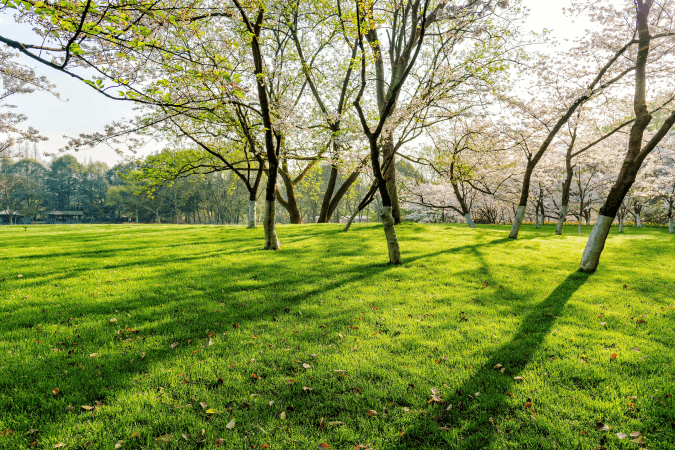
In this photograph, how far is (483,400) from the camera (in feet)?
11.7

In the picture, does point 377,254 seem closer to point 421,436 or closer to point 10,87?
point 421,436

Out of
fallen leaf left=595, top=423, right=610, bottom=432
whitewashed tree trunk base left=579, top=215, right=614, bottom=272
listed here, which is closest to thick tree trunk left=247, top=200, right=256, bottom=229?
whitewashed tree trunk base left=579, top=215, right=614, bottom=272

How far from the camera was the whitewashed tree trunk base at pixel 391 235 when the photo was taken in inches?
372

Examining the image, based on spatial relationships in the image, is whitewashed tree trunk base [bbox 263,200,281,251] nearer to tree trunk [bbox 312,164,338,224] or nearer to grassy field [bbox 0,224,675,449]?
grassy field [bbox 0,224,675,449]

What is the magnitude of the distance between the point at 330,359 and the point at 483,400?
2089 millimetres

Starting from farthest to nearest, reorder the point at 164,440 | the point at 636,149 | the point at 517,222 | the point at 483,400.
Answer: the point at 517,222 → the point at 636,149 → the point at 483,400 → the point at 164,440

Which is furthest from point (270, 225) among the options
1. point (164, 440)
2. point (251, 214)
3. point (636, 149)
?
point (636, 149)

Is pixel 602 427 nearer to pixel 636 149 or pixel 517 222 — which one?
pixel 636 149

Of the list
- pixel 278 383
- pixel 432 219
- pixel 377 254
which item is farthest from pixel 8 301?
pixel 432 219

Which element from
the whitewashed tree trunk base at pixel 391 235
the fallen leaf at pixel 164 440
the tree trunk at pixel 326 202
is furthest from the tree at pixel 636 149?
the tree trunk at pixel 326 202

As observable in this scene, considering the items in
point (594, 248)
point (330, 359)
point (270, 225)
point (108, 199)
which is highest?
point (108, 199)

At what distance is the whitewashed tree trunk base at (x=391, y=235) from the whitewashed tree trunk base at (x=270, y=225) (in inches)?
173

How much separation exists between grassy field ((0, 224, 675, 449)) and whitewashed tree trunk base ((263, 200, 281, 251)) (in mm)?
3059

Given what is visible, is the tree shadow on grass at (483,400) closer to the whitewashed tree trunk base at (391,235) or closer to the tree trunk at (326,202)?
the whitewashed tree trunk base at (391,235)
